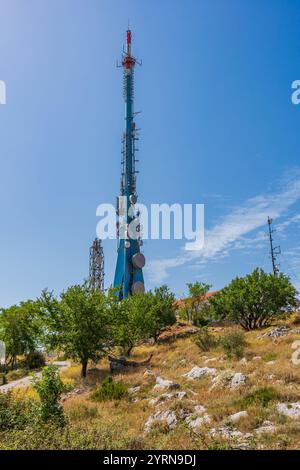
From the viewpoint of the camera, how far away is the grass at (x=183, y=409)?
31.6 feet

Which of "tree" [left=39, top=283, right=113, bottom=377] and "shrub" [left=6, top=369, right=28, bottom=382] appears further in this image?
"shrub" [left=6, top=369, right=28, bottom=382]

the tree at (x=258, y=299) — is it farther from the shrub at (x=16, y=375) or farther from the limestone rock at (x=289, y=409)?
the limestone rock at (x=289, y=409)

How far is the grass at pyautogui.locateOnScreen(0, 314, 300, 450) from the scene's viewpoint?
9.62 m

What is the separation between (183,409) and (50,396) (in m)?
5.38

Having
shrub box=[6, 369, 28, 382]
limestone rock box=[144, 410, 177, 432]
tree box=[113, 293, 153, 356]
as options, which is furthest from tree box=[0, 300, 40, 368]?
limestone rock box=[144, 410, 177, 432]

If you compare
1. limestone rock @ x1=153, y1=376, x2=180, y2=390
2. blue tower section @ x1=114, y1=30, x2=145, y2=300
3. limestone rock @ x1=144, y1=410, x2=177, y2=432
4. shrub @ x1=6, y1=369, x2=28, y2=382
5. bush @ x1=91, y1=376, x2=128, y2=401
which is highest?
blue tower section @ x1=114, y1=30, x2=145, y2=300

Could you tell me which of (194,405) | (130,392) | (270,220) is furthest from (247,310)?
(194,405)

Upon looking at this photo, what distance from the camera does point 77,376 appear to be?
27.6 m

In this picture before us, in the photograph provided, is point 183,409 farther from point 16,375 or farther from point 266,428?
point 16,375

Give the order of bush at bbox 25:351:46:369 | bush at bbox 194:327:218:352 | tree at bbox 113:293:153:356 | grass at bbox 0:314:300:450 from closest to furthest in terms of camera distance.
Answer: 1. grass at bbox 0:314:300:450
2. tree at bbox 113:293:153:356
3. bush at bbox 194:327:218:352
4. bush at bbox 25:351:46:369

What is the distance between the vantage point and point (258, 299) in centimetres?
4294

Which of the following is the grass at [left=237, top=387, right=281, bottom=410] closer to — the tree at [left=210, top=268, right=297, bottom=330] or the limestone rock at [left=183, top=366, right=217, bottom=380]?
the limestone rock at [left=183, top=366, right=217, bottom=380]

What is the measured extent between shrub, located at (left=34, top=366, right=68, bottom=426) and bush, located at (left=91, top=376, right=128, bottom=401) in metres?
5.25
